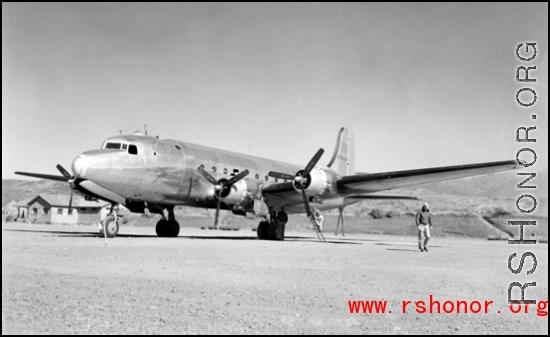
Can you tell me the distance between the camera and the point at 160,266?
886 cm

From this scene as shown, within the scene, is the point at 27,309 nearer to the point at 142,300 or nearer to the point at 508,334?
the point at 142,300

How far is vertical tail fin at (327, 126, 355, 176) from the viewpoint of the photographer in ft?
86.7

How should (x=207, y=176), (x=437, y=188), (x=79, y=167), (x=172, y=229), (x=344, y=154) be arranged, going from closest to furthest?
(x=79, y=167)
(x=207, y=176)
(x=172, y=229)
(x=344, y=154)
(x=437, y=188)

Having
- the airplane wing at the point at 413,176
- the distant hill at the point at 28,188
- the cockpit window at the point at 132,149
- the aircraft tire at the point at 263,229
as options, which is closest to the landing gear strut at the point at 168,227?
the aircraft tire at the point at 263,229

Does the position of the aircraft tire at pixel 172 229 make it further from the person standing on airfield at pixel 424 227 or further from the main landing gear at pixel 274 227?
the person standing on airfield at pixel 424 227

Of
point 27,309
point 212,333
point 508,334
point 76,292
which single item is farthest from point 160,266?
point 508,334

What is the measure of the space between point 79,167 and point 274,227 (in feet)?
26.1

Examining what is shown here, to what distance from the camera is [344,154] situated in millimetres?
27062

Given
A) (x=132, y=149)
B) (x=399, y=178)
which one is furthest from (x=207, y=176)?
(x=399, y=178)

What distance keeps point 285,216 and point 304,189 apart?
2.04m

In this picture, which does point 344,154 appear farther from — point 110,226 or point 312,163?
point 110,226

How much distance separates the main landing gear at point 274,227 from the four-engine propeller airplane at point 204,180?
40 mm

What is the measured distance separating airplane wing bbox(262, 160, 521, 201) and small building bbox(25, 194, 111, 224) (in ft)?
125

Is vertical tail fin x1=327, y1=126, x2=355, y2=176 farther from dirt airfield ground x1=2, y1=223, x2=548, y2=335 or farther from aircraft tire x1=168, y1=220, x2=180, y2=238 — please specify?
dirt airfield ground x1=2, y1=223, x2=548, y2=335
